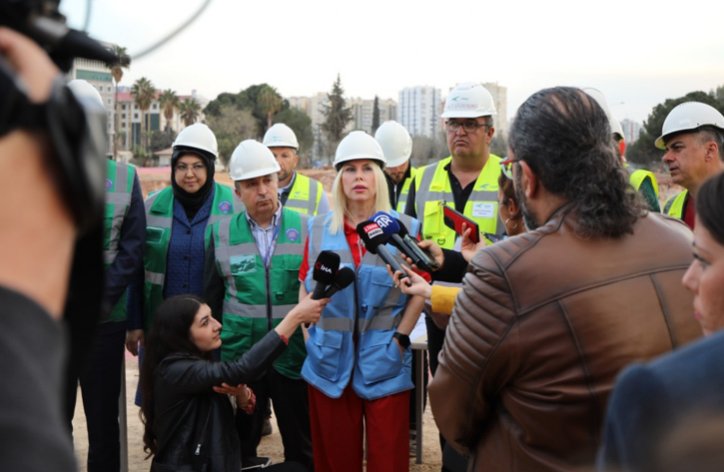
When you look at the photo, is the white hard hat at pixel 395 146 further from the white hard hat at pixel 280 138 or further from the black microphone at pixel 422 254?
the black microphone at pixel 422 254

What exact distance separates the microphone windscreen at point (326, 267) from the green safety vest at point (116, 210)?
1483 millimetres

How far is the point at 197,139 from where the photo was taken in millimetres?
5648

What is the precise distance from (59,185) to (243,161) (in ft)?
15.2

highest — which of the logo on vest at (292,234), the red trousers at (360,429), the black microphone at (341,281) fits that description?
the logo on vest at (292,234)

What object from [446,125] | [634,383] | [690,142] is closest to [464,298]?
[634,383]

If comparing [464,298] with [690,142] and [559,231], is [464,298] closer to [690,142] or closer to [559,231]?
[559,231]

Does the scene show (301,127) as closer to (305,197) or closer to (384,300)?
(305,197)

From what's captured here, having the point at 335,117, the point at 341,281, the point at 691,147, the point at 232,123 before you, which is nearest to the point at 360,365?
the point at 341,281

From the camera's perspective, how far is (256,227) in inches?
206

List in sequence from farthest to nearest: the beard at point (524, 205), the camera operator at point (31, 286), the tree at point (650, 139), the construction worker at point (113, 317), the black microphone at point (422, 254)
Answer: the tree at point (650, 139), the construction worker at point (113, 317), the black microphone at point (422, 254), the beard at point (524, 205), the camera operator at point (31, 286)

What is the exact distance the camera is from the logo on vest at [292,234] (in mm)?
5141

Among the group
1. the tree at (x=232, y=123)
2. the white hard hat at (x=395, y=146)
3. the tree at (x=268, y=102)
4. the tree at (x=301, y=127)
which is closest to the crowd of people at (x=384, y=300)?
the white hard hat at (x=395, y=146)

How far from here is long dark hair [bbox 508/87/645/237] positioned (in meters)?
2.16

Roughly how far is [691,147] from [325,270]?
111 inches
